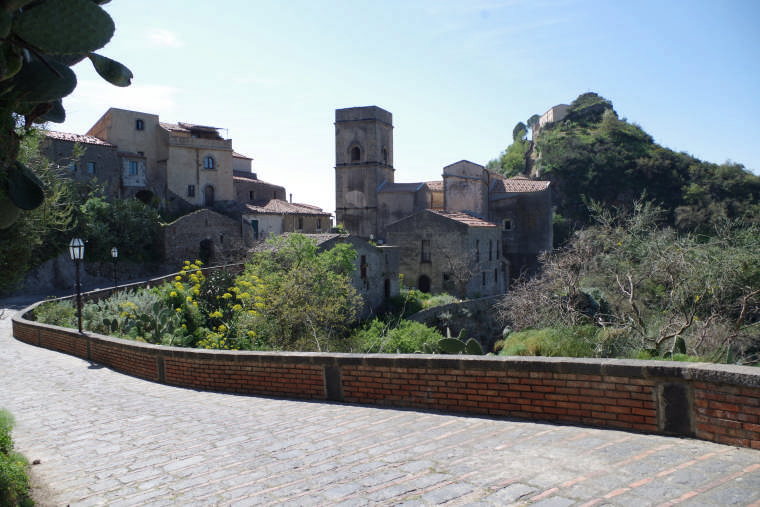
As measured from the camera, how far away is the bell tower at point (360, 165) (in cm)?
3906

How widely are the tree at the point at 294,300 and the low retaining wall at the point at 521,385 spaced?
5.11 meters

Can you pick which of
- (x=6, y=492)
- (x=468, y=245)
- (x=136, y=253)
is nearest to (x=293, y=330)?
(x=6, y=492)

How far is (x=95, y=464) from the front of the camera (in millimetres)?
4688

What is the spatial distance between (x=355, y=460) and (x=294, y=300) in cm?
1164

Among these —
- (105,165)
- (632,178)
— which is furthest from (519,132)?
(105,165)

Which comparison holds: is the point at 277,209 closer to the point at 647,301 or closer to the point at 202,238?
the point at 202,238

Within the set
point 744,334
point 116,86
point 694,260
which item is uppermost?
point 116,86

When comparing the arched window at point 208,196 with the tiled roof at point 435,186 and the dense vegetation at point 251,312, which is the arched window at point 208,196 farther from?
the dense vegetation at point 251,312

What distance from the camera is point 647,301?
2084 centimetres

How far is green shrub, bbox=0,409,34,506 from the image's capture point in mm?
3691

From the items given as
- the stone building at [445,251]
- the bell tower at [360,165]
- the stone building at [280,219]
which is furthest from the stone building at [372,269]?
the bell tower at [360,165]

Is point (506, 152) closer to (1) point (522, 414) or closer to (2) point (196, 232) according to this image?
(2) point (196, 232)

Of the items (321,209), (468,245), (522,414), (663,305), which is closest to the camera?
(522,414)

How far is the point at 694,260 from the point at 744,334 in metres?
3.27
